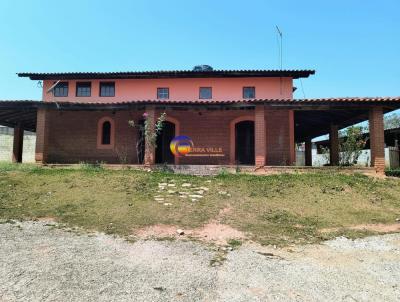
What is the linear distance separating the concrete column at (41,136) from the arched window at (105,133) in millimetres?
2726

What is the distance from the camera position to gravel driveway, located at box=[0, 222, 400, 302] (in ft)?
15.6

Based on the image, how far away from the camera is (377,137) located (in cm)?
1414

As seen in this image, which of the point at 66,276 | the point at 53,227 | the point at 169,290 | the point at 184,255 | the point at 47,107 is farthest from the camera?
the point at 47,107

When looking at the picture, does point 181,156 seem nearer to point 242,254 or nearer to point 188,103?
point 188,103

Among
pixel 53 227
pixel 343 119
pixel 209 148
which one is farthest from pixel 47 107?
pixel 343 119

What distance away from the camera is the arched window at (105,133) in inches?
704

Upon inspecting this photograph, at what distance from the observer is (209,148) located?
56.9 ft

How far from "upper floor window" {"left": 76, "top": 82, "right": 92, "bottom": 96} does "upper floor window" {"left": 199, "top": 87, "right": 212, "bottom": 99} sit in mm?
6330

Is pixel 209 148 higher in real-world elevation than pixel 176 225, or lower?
higher

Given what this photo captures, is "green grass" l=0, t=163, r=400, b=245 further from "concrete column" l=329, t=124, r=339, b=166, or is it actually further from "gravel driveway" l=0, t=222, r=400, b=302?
"concrete column" l=329, t=124, r=339, b=166

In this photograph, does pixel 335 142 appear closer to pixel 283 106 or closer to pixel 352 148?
pixel 352 148

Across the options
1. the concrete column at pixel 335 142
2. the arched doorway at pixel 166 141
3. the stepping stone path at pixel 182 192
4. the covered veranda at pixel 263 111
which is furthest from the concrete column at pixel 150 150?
the concrete column at pixel 335 142

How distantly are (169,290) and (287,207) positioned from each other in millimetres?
6026

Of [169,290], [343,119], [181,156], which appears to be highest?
[343,119]
